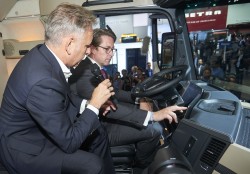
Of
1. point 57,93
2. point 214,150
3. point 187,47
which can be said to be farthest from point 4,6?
point 214,150

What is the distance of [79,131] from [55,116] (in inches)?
6.0

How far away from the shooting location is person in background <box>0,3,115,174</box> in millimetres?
1021

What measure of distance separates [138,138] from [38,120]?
0.95 meters

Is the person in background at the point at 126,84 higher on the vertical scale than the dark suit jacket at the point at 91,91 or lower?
lower

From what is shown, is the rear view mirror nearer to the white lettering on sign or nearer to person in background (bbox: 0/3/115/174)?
the white lettering on sign

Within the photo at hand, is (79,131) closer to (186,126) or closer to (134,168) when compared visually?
(186,126)

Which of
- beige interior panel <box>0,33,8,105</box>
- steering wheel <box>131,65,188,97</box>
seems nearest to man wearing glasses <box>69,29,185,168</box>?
steering wheel <box>131,65,188,97</box>

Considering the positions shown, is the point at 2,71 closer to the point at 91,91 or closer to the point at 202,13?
the point at 91,91

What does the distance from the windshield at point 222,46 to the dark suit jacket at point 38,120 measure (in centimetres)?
153

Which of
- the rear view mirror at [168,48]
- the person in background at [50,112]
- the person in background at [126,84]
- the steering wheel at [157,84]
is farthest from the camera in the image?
the person in background at [126,84]

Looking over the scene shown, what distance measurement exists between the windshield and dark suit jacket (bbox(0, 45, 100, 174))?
153 centimetres

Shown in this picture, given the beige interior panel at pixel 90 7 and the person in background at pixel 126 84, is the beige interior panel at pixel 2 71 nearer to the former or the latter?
the beige interior panel at pixel 90 7

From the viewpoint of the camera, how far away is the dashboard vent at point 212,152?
1.06m

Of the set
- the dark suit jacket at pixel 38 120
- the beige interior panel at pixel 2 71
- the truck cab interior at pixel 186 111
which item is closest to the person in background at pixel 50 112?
the dark suit jacket at pixel 38 120
